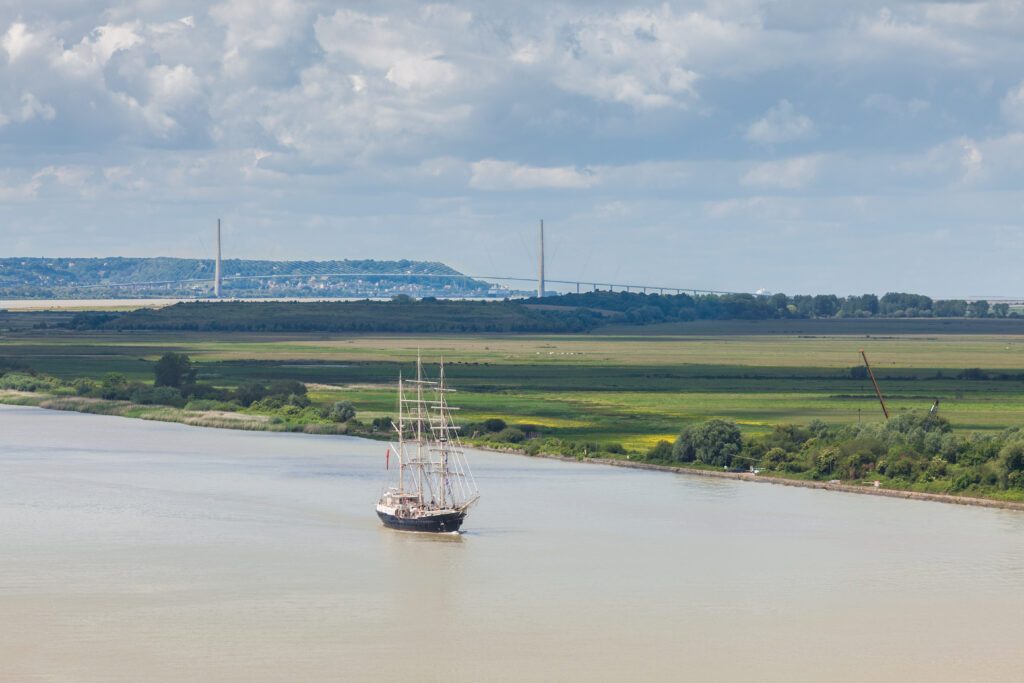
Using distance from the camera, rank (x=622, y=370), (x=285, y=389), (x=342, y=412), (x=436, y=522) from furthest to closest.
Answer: (x=622, y=370) → (x=285, y=389) → (x=342, y=412) → (x=436, y=522)

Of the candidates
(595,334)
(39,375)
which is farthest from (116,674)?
(595,334)

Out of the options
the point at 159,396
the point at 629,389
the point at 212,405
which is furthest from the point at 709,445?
the point at 159,396

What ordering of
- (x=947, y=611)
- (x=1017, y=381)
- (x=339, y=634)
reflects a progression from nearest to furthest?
(x=339, y=634) → (x=947, y=611) → (x=1017, y=381)

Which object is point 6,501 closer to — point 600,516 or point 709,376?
point 600,516

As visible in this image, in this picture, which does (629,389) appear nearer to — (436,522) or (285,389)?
(285,389)

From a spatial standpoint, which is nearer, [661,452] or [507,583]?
[507,583]

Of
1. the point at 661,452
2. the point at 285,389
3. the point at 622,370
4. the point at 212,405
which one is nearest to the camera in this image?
the point at 661,452
